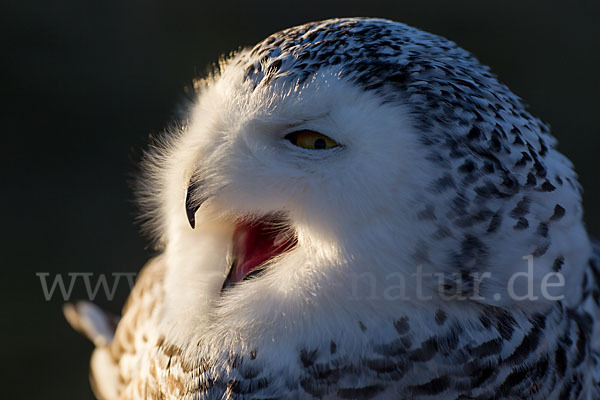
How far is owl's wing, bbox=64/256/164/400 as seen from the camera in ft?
3.76

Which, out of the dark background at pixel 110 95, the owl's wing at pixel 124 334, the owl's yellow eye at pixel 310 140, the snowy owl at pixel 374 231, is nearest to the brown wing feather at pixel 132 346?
the owl's wing at pixel 124 334

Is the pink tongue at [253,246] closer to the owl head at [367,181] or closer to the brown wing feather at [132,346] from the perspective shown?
the owl head at [367,181]

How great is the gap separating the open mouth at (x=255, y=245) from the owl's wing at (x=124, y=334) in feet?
0.70

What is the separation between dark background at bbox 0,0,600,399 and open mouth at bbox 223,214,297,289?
64.2 inches

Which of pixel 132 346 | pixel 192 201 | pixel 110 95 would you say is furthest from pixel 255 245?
pixel 110 95

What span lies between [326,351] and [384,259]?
143 mm

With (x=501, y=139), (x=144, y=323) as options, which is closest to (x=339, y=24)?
(x=501, y=139)

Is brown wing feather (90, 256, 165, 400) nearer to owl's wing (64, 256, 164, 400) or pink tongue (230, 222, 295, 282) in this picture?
owl's wing (64, 256, 164, 400)

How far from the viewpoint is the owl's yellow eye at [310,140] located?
0.77 m

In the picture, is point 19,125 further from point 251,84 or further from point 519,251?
point 519,251

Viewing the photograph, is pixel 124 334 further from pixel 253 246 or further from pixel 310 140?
pixel 310 140

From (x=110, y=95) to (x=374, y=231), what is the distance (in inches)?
110

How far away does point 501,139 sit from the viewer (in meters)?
0.80

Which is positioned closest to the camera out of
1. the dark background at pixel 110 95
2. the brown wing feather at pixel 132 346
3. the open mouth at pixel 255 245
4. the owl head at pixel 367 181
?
the owl head at pixel 367 181
